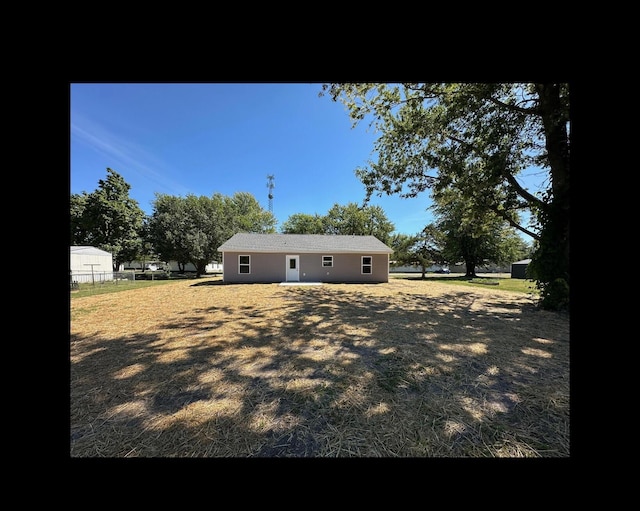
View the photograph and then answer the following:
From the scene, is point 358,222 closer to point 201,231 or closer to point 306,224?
point 306,224

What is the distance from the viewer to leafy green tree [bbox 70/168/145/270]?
84.8ft

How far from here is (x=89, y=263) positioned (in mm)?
17469

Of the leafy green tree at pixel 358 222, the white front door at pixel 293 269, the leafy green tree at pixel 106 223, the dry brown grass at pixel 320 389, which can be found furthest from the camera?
the leafy green tree at pixel 358 222

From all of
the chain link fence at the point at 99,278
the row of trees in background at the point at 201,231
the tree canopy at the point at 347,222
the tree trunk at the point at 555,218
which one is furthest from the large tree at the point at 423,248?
the chain link fence at the point at 99,278

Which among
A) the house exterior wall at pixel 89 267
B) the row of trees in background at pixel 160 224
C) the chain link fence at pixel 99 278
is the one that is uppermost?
the row of trees in background at pixel 160 224

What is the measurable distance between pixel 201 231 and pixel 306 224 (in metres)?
16.4

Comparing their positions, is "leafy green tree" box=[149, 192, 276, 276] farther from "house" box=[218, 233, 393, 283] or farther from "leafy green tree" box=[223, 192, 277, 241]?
"leafy green tree" box=[223, 192, 277, 241]

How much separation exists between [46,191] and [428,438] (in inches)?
111

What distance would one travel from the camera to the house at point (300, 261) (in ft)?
49.1

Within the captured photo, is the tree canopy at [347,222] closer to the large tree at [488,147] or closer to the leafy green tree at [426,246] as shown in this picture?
the leafy green tree at [426,246]

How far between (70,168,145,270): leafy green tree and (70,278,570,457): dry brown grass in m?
27.2
